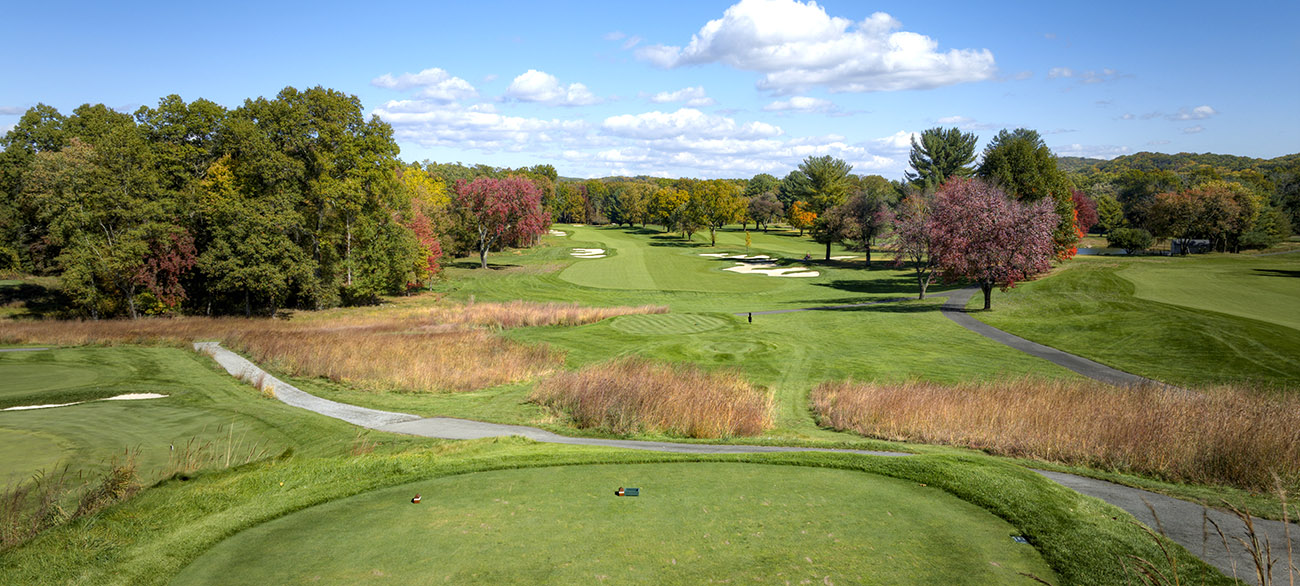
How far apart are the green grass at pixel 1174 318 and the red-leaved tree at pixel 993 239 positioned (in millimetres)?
2499

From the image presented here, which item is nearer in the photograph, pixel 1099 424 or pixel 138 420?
pixel 1099 424

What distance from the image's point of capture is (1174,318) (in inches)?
1054

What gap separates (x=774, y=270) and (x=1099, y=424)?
51.2 metres

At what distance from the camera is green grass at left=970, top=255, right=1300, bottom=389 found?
2116cm

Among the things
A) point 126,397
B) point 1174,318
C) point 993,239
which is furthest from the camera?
point 993,239

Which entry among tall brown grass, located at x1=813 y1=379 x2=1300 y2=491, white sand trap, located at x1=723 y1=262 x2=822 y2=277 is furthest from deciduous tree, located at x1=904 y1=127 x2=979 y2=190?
tall brown grass, located at x1=813 y1=379 x2=1300 y2=491

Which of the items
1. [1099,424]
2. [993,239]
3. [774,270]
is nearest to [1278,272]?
[993,239]

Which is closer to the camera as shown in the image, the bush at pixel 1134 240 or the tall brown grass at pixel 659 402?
the tall brown grass at pixel 659 402

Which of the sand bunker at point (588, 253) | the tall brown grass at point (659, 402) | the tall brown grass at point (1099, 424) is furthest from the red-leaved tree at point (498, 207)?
the tall brown grass at point (1099, 424)

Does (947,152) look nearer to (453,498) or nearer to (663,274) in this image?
(663,274)

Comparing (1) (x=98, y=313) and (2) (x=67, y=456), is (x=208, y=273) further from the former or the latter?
(2) (x=67, y=456)

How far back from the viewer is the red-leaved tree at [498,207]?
64625 millimetres

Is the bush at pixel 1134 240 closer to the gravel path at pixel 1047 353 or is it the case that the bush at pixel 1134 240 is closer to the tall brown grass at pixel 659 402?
the gravel path at pixel 1047 353

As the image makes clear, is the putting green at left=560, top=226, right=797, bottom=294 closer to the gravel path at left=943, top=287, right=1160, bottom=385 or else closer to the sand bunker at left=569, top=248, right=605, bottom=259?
the sand bunker at left=569, top=248, right=605, bottom=259
